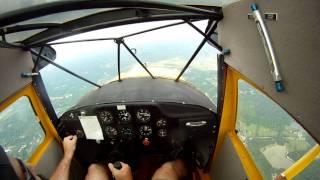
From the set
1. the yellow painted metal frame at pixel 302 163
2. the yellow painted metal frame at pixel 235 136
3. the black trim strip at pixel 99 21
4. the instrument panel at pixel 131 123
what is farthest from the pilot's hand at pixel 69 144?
the yellow painted metal frame at pixel 302 163

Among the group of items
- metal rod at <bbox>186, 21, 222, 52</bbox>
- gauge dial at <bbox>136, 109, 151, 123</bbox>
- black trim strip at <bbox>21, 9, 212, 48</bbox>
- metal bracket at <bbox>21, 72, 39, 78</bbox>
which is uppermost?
black trim strip at <bbox>21, 9, 212, 48</bbox>

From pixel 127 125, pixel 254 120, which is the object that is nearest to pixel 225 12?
pixel 254 120

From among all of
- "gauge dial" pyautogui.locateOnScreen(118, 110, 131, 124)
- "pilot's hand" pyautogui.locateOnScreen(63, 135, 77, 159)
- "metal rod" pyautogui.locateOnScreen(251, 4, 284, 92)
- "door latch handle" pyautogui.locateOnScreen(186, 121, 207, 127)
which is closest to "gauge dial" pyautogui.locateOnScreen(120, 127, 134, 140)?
"gauge dial" pyautogui.locateOnScreen(118, 110, 131, 124)

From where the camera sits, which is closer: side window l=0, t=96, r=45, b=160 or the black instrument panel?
side window l=0, t=96, r=45, b=160

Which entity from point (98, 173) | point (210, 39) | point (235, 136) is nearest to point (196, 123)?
point (235, 136)

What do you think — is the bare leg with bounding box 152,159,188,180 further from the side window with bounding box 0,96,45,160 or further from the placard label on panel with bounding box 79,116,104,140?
the side window with bounding box 0,96,45,160
